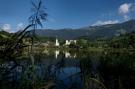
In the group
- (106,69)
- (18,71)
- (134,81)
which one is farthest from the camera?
(106,69)

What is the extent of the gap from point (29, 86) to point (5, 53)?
100cm

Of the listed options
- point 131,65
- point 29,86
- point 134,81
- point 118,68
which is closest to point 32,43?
point 29,86

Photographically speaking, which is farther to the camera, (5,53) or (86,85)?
(86,85)

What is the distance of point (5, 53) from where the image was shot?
243 cm

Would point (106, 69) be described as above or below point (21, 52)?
below

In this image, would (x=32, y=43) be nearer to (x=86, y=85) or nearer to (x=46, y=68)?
(x=46, y=68)

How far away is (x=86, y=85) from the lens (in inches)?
201

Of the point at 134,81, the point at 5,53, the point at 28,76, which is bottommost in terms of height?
the point at 134,81

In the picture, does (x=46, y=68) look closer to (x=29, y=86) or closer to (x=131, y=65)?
(x=29, y=86)

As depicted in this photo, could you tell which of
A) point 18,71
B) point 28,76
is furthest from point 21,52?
point 18,71

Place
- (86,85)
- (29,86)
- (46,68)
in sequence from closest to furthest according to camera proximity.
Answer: (29,86) < (46,68) < (86,85)

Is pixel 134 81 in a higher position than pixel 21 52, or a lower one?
lower

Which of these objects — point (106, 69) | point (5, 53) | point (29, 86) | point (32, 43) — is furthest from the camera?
point (106, 69)

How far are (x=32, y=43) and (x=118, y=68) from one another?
67.0 ft
